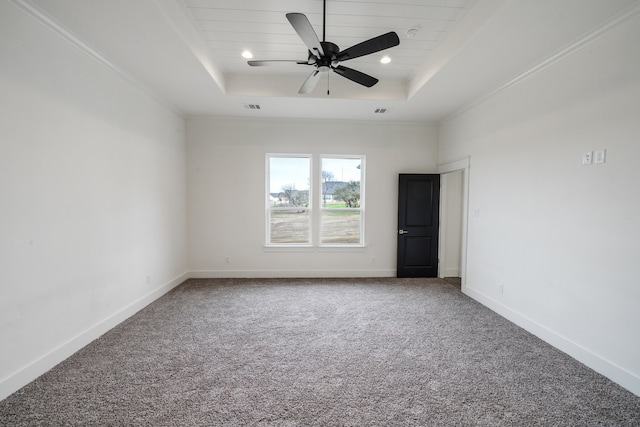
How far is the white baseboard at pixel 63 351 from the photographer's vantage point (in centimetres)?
181

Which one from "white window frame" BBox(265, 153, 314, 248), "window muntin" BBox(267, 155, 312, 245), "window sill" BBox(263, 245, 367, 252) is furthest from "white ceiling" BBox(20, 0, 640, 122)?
"window sill" BBox(263, 245, 367, 252)

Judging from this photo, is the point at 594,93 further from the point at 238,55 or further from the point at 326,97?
the point at 238,55

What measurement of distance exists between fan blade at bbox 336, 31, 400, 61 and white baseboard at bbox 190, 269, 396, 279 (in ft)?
11.3

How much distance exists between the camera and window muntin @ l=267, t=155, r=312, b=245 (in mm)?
4648

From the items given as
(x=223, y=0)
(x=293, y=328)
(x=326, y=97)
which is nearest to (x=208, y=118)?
(x=326, y=97)

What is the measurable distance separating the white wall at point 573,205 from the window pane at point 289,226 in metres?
2.84

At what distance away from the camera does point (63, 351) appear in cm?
219

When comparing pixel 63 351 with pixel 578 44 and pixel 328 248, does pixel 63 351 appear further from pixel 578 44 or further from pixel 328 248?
pixel 578 44

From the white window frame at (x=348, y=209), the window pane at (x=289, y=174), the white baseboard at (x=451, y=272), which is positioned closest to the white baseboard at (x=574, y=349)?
the white baseboard at (x=451, y=272)

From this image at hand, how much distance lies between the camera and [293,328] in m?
2.77

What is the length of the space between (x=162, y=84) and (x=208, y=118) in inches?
46.9

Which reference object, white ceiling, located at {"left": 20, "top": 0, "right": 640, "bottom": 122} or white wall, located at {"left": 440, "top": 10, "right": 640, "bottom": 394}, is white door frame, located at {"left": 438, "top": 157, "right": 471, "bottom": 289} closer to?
white wall, located at {"left": 440, "top": 10, "right": 640, "bottom": 394}

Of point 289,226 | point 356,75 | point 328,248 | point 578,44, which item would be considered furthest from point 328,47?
point 328,248

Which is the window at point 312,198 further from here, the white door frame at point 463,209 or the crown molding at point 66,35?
the crown molding at point 66,35
